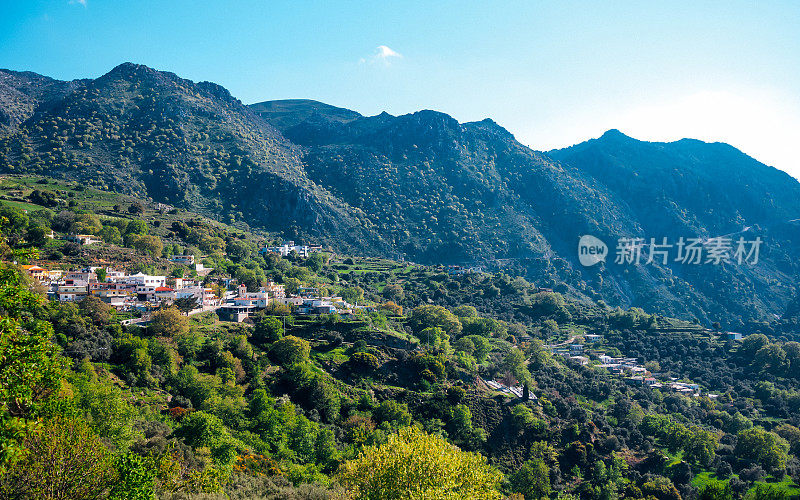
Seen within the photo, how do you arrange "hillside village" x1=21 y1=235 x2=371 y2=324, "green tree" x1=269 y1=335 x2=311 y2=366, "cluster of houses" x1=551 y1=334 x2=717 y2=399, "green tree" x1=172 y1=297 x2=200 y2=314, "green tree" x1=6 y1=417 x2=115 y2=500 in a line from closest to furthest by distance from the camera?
"green tree" x1=6 y1=417 x2=115 y2=500 < "green tree" x1=269 y1=335 x2=311 y2=366 < "hillside village" x1=21 y1=235 x2=371 y2=324 < "green tree" x1=172 y1=297 x2=200 y2=314 < "cluster of houses" x1=551 y1=334 x2=717 y2=399

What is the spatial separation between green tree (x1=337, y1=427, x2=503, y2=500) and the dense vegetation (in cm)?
10

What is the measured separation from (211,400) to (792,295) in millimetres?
170198

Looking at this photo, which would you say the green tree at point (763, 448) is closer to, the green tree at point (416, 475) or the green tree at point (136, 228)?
the green tree at point (416, 475)

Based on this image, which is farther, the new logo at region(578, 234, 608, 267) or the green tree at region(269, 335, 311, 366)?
the new logo at region(578, 234, 608, 267)

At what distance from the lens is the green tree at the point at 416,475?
64.8 feet

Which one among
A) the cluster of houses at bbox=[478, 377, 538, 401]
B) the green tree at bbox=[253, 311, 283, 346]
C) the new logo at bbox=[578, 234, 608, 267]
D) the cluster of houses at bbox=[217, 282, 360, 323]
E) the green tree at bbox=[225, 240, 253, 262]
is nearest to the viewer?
the green tree at bbox=[253, 311, 283, 346]

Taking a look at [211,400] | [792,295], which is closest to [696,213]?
[792,295]

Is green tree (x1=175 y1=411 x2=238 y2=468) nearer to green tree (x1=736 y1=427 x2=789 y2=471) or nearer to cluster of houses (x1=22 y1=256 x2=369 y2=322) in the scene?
cluster of houses (x1=22 y1=256 x2=369 y2=322)

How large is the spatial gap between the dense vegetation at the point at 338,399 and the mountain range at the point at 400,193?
4178 centimetres

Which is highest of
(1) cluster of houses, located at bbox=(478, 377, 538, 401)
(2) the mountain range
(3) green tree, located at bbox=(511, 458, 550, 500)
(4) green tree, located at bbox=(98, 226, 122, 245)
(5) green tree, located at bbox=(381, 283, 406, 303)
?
(2) the mountain range

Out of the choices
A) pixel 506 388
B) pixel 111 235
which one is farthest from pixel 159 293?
pixel 506 388

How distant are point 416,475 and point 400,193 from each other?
504ft

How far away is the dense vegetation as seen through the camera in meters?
17.0

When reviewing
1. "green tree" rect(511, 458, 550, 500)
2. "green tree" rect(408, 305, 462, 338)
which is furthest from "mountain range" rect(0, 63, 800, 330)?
"green tree" rect(511, 458, 550, 500)
